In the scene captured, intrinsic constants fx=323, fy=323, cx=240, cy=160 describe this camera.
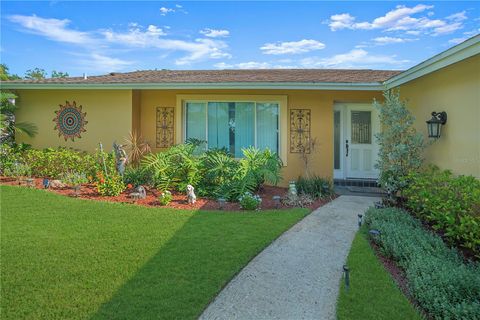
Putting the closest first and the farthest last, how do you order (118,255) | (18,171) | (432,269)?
(432,269) → (118,255) → (18,171)

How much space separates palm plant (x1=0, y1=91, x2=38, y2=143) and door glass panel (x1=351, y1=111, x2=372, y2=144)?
985cm

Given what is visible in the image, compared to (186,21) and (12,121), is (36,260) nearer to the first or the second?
(12,121)

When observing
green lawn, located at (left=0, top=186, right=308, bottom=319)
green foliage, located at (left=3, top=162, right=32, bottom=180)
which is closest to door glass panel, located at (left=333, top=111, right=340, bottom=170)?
green lawn, located at (left=0, top=186, right=308, bottom=319)

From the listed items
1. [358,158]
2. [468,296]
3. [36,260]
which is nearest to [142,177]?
[36,260]

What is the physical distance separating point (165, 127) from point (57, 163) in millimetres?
3131

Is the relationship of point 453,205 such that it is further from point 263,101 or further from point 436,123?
point 263,101

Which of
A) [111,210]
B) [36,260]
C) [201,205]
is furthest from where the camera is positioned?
[201,205]

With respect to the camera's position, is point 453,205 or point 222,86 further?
point 222,86

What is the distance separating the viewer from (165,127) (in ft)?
32.8

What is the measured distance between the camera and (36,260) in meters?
4.04

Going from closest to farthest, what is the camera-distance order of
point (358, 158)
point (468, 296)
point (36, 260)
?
point (468, 296)
point (36, 260)
point (358, 158)

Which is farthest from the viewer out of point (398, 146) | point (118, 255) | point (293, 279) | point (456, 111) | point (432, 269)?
point (398, 146)

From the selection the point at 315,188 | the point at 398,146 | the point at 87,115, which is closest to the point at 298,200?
the point at 315,188

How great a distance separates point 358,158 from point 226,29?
674 centimetres
